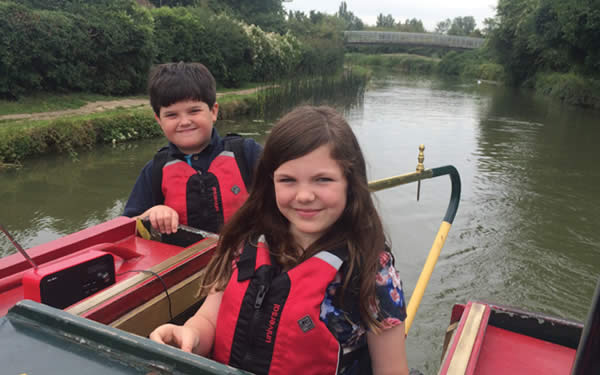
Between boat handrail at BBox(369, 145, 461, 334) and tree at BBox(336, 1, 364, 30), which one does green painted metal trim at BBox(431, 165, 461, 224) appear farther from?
tree at BBox(336, 1, 364, 30)

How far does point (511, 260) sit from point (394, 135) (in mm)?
5940

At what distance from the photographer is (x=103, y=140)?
319 inches

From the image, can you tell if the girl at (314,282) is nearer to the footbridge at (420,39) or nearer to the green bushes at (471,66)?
the green bushes at (471,66)

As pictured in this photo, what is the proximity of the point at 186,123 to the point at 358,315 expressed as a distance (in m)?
1.17

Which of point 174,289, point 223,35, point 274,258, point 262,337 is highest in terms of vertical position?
point 223,35

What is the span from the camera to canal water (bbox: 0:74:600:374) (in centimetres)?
400

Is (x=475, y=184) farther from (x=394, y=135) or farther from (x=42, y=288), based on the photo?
(x=42, y=288)

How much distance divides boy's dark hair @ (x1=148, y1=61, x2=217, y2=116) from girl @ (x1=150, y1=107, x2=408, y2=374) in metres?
0.88

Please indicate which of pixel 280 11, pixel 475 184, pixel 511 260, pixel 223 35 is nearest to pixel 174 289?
pixel 511 260

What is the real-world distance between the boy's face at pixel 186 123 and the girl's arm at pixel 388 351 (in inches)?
46.4

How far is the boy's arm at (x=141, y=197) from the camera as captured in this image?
2047 mm

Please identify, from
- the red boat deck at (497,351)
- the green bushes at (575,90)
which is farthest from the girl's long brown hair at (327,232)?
the green bushes at (575,90)

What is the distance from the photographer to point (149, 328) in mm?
1452

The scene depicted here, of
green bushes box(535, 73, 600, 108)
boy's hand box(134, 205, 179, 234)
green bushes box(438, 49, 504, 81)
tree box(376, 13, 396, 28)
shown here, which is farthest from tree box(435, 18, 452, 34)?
boy's hand box(134, 205, 179, 234)
